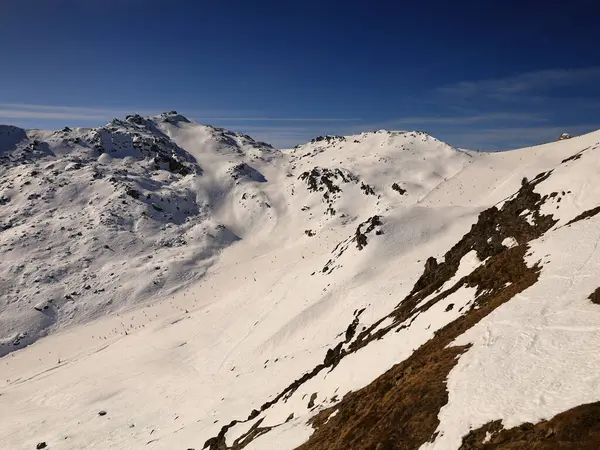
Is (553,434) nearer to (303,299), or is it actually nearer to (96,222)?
(303,299)

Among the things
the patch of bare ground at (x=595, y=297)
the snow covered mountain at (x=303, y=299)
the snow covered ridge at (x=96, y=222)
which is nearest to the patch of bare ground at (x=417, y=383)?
the snow covered mountain at (x=303, y=299)

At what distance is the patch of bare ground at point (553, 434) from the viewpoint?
7426mm

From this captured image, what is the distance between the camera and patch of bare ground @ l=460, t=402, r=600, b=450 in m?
7.43

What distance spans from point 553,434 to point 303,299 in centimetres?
4376

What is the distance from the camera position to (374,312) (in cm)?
3750

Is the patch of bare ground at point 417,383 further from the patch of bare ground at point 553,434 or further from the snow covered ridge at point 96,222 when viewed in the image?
the snow covered ridge at point 96,222

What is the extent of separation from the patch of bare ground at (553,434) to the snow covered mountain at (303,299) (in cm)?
5

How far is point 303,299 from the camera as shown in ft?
167

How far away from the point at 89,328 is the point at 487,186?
92037 mm

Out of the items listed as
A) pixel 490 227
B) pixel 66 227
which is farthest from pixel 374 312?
pixel 66 227

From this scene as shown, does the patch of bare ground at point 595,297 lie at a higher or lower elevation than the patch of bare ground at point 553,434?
higher

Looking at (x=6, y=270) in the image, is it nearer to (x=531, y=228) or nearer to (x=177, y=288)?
(x=177, y=288)

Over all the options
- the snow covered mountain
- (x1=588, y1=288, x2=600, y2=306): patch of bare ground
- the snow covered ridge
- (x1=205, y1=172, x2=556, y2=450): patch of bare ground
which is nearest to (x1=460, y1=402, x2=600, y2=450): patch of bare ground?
the snow covered mountain

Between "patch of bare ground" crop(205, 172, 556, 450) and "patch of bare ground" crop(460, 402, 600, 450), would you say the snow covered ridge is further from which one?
"patch of bare ground" crop(460, 402, 600, 450)
